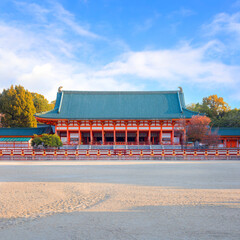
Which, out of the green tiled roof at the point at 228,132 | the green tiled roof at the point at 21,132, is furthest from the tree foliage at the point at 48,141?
the green tiled roof at the point at 228,132

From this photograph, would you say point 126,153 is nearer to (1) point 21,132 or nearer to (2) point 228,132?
(1) point 21,132

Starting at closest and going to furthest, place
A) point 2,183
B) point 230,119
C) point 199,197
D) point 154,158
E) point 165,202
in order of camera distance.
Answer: point 165,202
point 199,197
point 2,183
point 154,158
point 230,119

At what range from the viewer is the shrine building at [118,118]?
28266 mm

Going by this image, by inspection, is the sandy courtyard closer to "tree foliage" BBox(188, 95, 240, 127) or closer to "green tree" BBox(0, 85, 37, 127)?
"green tree" BBox(0, 85, 37, 127)

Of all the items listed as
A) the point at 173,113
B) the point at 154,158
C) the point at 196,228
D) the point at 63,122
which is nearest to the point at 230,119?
the point at 173,113

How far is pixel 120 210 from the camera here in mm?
5867

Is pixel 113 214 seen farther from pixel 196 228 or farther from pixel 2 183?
pixel 2 183

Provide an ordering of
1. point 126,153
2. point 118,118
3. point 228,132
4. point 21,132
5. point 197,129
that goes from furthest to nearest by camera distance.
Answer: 1. point 228,132
2. point 21,132
3. point 118,118
4. point 197,129
5. point 126,153

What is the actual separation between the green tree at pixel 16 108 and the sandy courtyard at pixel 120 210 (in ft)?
87.1

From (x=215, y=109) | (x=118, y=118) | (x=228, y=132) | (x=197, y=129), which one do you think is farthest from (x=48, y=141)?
(x=215, y=109)

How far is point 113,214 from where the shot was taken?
5.56 m

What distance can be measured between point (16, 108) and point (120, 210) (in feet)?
104

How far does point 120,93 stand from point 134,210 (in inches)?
1151

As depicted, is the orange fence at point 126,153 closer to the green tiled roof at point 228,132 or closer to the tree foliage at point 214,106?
the green tiled roof at point 228,132
